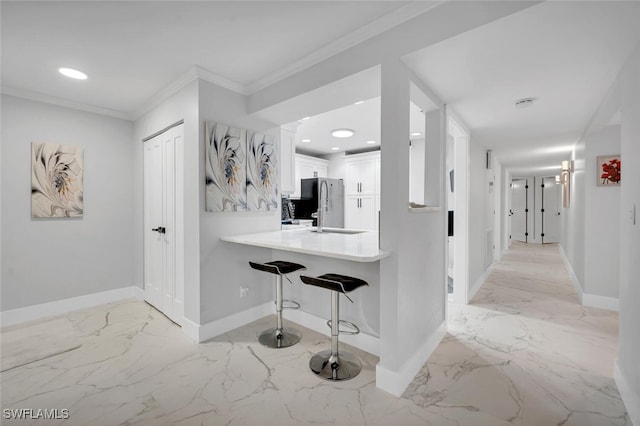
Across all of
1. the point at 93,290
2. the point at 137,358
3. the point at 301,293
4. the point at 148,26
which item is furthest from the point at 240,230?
the point at 93,290

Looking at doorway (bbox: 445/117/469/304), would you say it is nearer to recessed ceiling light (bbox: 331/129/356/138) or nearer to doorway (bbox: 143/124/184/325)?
recessed ceiling light (bbox: 331/129/356/138)

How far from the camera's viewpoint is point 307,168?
602cm

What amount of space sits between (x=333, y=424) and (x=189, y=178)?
2210mm

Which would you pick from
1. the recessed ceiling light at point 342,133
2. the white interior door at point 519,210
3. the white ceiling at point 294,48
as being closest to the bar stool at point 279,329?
the white ceiling at point 294,48

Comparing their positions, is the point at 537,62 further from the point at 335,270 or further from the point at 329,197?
the point at 329,197

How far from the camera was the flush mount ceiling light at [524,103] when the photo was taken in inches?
101

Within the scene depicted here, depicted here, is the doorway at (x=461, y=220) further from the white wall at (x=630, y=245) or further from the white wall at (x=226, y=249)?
the white wall at (x=226, y=249)

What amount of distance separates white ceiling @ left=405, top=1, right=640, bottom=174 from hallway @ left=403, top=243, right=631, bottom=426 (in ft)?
7.08

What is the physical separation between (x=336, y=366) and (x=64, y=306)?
319 cm

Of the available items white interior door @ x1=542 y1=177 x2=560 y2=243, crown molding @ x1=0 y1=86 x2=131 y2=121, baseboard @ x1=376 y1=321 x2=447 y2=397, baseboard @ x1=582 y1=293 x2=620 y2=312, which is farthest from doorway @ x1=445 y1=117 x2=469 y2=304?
white interior door @ x1=542 y1=177 x2=560 y2=243

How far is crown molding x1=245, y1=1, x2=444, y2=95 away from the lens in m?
1.71

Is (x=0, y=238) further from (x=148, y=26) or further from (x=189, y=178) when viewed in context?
(x=148, y=26)

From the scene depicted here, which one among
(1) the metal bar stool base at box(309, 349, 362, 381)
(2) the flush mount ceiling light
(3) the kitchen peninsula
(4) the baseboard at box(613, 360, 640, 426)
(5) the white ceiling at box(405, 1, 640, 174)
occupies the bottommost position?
(1) the metal bar stool base at box(309, 349, 362, 381)

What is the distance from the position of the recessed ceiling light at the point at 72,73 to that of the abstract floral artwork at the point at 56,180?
3.24 feet
